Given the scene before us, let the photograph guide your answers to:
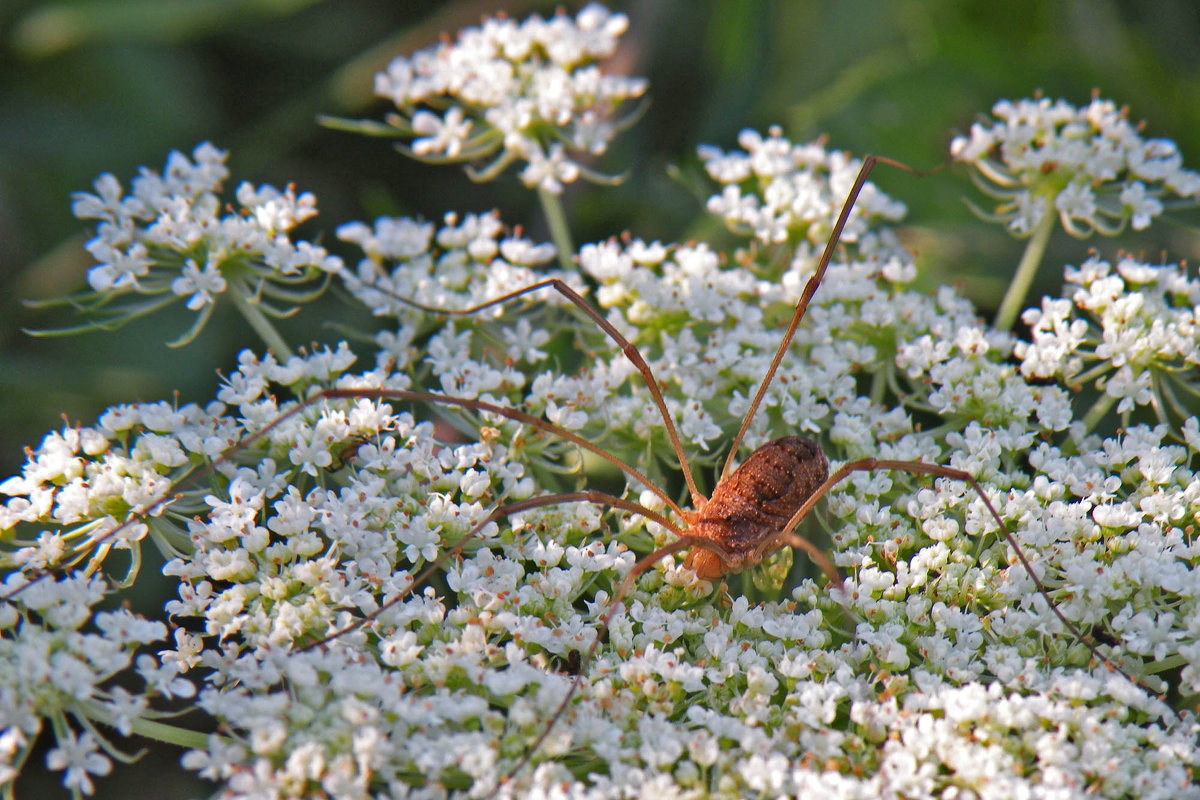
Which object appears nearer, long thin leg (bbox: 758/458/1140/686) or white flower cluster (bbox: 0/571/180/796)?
white flower cluster (bbox: 0/571/180/796)

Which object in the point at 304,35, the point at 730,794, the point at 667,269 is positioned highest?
the point at 304,35

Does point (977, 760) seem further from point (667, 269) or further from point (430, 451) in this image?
point (667, 269)

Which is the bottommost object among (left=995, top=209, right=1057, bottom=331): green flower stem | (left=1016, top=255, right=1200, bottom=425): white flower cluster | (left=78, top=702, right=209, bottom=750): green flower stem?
(left=78, top=702, right=209, bottom=750): green flower stem

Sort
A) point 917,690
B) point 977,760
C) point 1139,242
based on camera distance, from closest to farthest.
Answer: point 977,760 < point 917,690 < point 1139,242

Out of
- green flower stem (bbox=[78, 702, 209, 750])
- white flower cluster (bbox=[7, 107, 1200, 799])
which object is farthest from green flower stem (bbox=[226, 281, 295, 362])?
green flower stem (bbox=[78, 702, 209, 750])

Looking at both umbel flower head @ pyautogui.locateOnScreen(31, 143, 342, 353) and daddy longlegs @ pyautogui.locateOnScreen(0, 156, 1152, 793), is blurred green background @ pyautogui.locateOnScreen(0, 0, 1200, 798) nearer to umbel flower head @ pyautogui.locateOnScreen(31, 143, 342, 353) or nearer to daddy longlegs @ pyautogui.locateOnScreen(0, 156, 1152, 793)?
umbel flower head @ pyautogui.locateOnScreen(31, 143, 342, 353)

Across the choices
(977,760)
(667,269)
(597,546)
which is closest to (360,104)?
(667,269)
